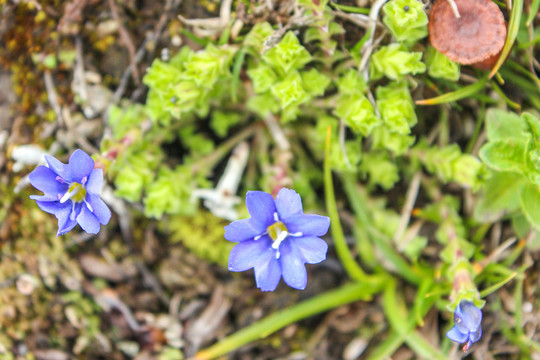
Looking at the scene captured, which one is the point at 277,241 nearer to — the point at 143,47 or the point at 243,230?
the point at 243,230

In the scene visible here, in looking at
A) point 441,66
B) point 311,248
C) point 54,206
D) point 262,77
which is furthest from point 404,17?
point 54,206

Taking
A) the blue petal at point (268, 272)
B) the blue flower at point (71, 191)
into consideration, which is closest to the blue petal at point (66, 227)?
the blue flower at point (71, 191)

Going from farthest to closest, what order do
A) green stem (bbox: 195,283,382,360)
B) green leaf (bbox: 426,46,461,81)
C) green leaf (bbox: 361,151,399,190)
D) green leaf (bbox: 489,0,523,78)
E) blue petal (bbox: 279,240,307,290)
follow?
green leaf (bbox: 361,151,399,190) < green stem (bbox: 195,283,382,360) < green leaf (bbox: 426,46,461,81) < green leaf (bbox: 489,0,523,78) < blue petal (bbox: 279,240,307,290)

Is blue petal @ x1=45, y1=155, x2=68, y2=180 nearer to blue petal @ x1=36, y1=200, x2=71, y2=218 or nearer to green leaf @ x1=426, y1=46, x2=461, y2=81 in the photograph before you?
blue petal @ x1=36, y1=200, x2=71, y2=218

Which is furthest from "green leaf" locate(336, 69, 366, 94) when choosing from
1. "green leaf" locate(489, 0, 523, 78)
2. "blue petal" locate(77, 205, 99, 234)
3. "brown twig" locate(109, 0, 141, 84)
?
"blue petal" locate(77, 205, 99, 234)

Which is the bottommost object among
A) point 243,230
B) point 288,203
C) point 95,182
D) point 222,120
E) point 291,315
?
point 291,315

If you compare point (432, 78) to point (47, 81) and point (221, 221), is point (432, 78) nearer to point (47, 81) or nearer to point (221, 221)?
point (221, 221)

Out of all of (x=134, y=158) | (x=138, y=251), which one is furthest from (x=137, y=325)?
(x=134, y=158)
